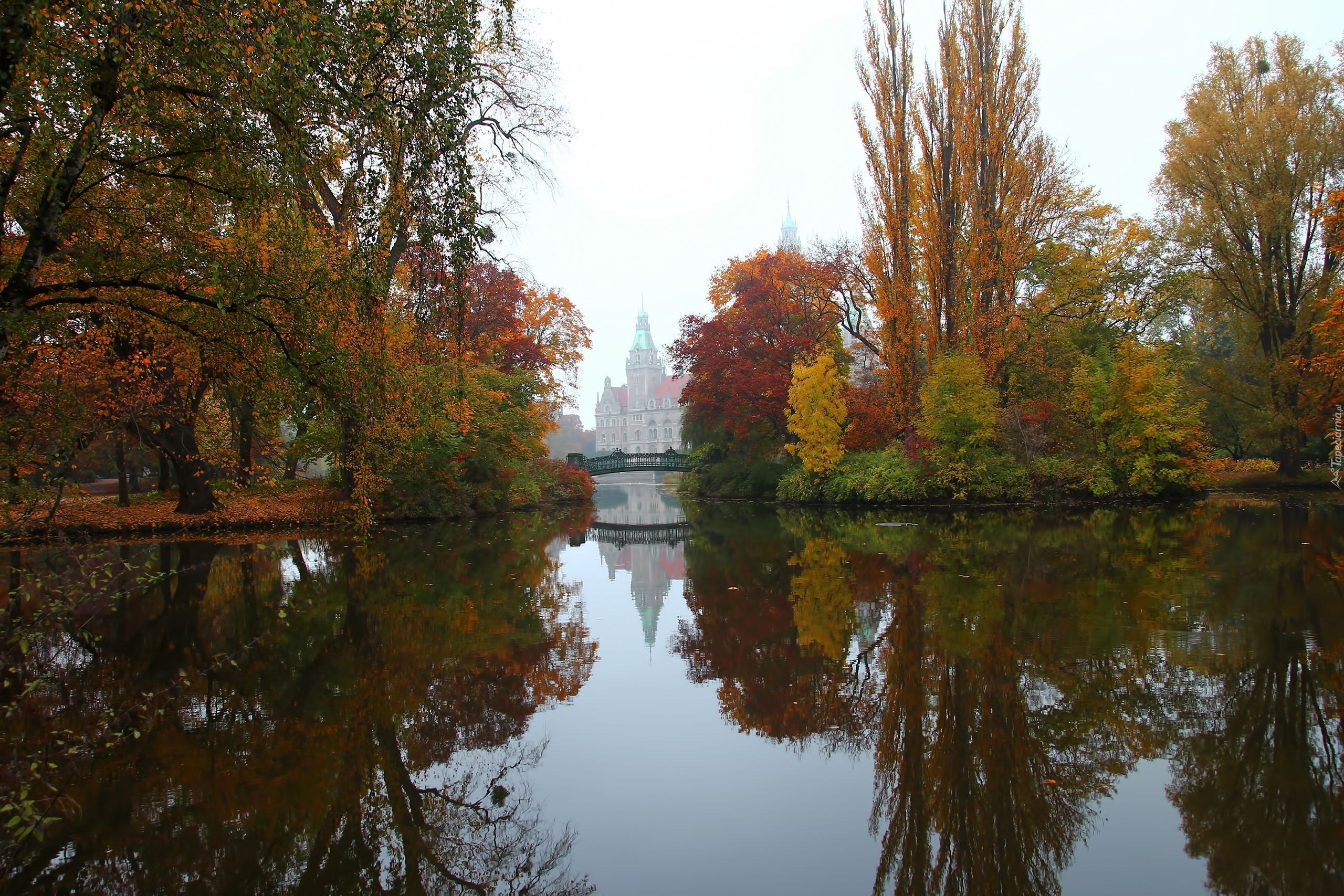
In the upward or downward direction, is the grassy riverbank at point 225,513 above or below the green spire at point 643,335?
below

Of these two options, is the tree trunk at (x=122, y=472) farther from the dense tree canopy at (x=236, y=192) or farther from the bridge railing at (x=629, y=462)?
the bridge railing at (x=629, y=462)

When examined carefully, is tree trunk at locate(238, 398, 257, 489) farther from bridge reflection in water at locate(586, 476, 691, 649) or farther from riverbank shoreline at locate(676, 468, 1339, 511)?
riverbank shoreline at locate(676, 468, 1339, 511)

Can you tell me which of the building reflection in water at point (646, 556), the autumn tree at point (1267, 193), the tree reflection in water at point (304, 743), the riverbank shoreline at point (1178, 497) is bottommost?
the building reflection in water at point (646, 556)

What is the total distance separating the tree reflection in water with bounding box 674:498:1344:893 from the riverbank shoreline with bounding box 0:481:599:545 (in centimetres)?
1141

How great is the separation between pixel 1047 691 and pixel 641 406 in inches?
4162

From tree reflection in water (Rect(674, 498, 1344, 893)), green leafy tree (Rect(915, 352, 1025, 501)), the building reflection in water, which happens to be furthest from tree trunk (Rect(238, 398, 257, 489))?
green leafy tree (Rect(915, 352, 1025, 501))

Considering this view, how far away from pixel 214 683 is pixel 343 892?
11.3 ft

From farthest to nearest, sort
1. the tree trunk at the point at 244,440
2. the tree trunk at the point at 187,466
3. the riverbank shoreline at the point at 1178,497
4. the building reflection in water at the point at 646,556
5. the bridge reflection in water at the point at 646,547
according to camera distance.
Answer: the riverbank shoreline at the point at 1178,497 → the tree trunk at the point at 187,466 → the tree trunk at the point at 244,440 → the bridge reflection in water at the point at 646,547 → the building reflection in water at the point at 646,556

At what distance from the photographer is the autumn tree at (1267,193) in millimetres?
21625

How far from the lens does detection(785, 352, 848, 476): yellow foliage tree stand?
938 inches

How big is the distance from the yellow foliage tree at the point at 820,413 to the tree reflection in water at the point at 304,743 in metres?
16.1

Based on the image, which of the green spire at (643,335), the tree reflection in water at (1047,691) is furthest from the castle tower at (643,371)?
the tree reflection in water at (1047,691)

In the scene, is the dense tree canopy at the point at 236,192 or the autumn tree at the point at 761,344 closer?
the dense tree canopy at the point at 236,192

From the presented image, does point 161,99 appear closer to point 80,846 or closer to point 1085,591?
point 80,846
